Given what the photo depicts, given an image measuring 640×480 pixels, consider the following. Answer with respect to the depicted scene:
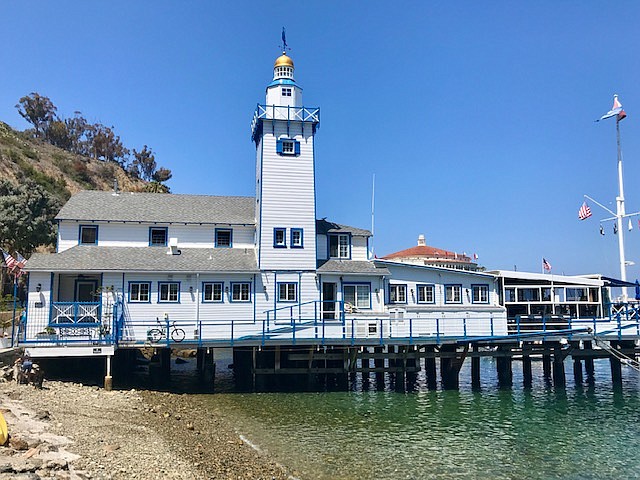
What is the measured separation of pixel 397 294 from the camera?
31.8 m

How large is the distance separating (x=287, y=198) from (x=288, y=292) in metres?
5.33

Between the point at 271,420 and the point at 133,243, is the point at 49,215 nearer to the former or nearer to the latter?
the point at 133,243

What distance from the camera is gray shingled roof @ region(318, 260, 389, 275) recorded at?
101ft

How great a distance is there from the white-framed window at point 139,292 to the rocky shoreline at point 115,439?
6.39 metres

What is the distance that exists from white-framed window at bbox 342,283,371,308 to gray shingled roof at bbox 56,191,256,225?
6.90 metres

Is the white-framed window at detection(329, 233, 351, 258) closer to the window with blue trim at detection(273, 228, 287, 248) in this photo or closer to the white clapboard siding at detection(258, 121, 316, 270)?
the white clapboard siding at detection(258, 121, 316, 270)

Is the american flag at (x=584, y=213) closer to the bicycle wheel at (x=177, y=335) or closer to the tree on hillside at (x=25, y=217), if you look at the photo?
the bicycle wheel at (x=177, y=335)

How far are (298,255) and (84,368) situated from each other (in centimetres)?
1288

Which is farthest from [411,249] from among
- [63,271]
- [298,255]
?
[63,271]

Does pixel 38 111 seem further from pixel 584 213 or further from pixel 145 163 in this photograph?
pixel 584 213

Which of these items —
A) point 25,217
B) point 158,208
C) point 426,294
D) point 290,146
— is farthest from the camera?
point 25,217

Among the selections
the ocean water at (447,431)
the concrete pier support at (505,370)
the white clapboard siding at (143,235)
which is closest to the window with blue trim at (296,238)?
the white clapboard siding at (143,235)

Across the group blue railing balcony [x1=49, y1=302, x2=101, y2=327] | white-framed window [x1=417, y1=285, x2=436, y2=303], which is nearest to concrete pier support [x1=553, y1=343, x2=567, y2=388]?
white-framed window [x1=417, y1=285, x2=436, y2=303]

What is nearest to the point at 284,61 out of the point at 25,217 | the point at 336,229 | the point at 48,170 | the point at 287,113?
the point at 287,113
